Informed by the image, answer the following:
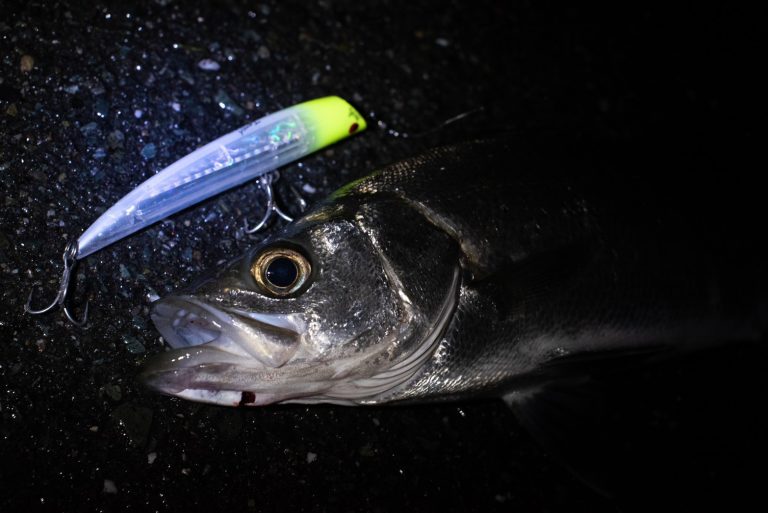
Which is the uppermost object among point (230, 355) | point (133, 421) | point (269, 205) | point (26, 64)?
point (26, 64)

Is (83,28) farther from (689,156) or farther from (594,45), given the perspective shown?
(689,156)

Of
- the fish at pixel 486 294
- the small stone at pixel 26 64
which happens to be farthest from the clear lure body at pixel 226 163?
the small stone at pixel 26 64

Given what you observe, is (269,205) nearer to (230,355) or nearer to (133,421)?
(230,355)

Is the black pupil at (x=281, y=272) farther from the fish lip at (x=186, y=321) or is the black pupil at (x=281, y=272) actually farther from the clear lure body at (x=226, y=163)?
the clear lure body at (x=226, y=163)

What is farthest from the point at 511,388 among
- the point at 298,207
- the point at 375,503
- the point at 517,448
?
the point at 298,207

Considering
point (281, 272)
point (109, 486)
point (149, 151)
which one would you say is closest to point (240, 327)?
point (281, 272)

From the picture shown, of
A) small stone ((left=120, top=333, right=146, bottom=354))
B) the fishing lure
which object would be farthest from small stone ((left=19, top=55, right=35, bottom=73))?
small stone ((left=120, top=333, right=146, bottom=354))

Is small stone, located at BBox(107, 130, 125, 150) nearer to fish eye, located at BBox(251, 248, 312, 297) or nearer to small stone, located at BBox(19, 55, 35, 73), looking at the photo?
small stone, located at BBox(19, 55, 35, 73)
